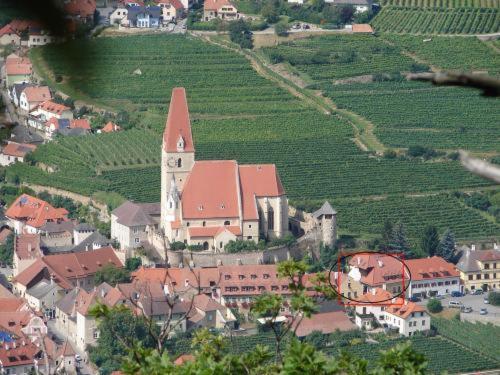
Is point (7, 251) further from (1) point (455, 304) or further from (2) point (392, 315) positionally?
(1) point (455, 304)

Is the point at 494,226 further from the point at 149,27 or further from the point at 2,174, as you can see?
the point at 149,27

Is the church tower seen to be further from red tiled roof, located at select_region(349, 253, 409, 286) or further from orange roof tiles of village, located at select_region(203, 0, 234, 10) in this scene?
orange roof tiles of village, located at select_region(203, 0, 234, 10)

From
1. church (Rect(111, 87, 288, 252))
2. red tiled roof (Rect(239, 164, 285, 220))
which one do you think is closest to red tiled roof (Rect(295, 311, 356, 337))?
church (Rect(111, 87, 288, 252))

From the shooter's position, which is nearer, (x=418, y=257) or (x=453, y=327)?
(x=453, y=327)

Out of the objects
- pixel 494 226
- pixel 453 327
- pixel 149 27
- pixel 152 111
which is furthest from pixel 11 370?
pixel 149 27

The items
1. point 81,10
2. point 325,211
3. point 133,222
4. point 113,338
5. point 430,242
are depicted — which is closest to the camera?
point 81,10

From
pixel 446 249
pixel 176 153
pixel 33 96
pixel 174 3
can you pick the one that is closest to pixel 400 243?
pixel 446 249
